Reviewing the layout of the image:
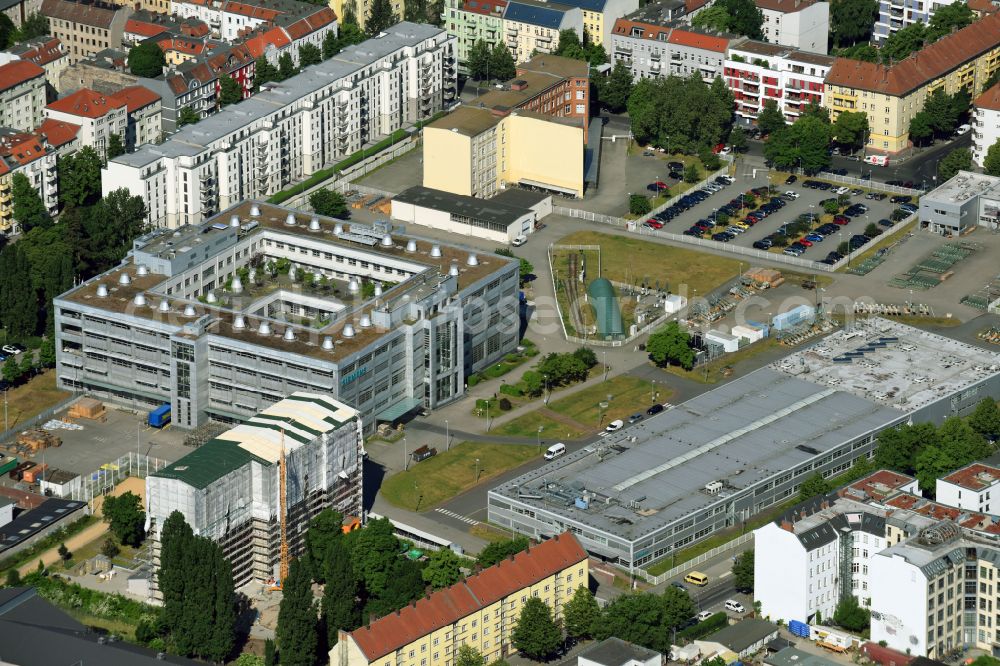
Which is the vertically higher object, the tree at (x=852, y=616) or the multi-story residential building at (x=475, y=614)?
the multi-story residential building at (x=475, y=614)

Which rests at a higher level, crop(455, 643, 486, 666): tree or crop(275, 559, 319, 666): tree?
crop(275, 559, 319, 666): tree

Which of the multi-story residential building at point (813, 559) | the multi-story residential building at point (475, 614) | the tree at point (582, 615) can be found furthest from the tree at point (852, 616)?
the multi-story residential building at point (475, 614)

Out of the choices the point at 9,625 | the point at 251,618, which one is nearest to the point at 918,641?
the point at 251,618

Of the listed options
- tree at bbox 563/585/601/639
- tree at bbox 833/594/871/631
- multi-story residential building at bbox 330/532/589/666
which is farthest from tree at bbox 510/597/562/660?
tree at bbox 833/594/871/631

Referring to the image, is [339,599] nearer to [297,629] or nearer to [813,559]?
[297,629]

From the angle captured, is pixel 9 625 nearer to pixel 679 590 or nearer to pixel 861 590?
pixel 679 590

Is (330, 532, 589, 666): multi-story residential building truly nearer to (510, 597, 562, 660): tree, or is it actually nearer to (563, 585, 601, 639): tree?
(510, 597, 562, 660): tree

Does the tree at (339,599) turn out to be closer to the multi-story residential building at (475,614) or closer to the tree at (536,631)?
the multi-story residential building at (475,614)
